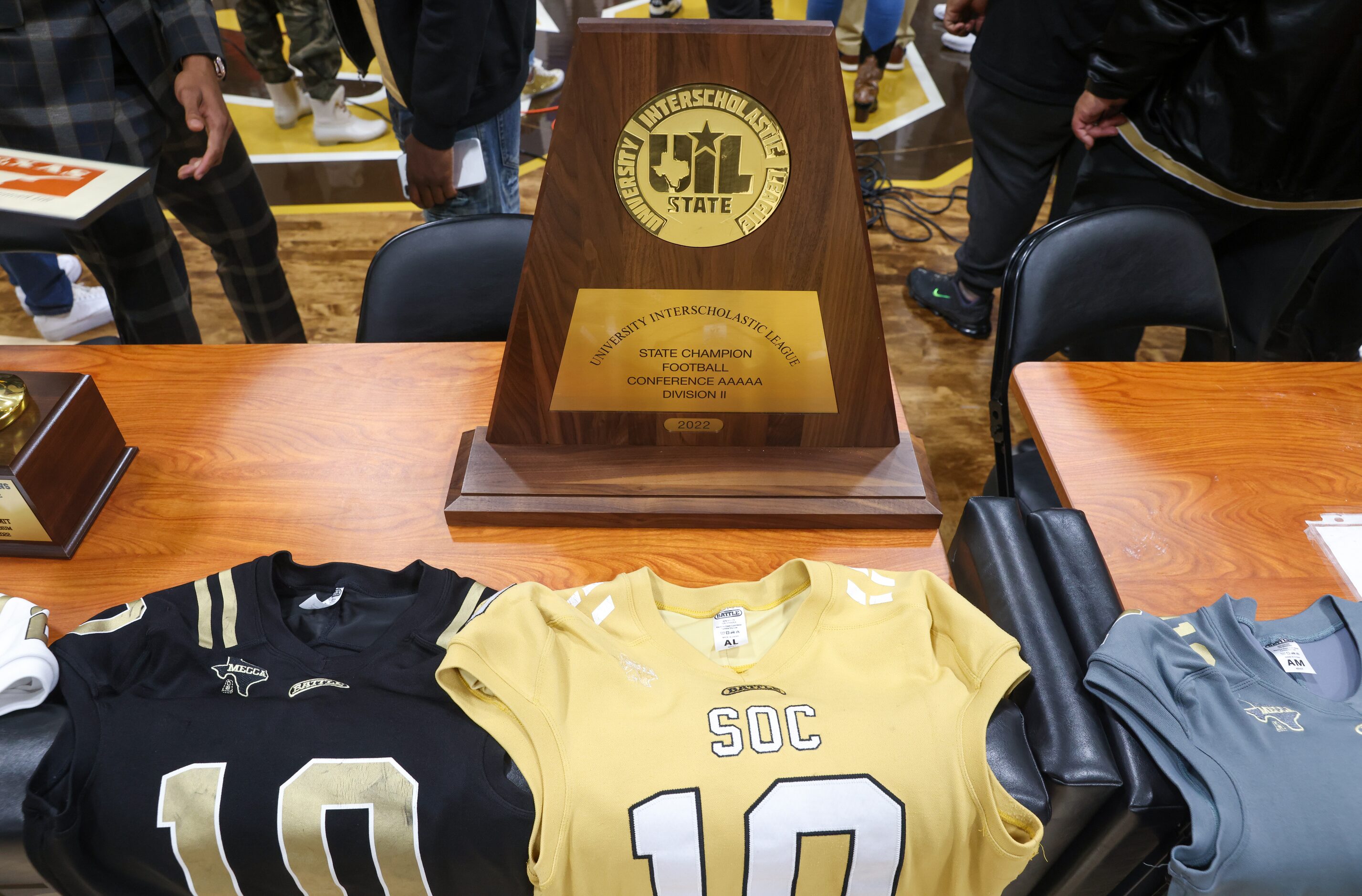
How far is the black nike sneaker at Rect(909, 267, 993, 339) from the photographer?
8.64 ft

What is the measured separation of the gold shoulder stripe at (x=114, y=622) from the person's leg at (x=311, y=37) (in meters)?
2.89

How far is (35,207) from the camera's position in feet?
3.23

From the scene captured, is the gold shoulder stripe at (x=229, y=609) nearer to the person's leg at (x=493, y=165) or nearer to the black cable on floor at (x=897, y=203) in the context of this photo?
the person's leg at (x=493, y=165)

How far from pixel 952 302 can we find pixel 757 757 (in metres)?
2.25

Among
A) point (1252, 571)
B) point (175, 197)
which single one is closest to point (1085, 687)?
point (1252, 571)

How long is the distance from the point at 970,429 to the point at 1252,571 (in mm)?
1335

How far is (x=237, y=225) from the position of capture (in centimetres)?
198

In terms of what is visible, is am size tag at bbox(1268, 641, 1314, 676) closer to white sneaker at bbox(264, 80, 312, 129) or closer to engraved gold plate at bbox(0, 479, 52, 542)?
engraved gold plate at bbox(0, 479, 52, 542)

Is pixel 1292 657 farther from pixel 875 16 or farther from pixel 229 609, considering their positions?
pixel 875 16

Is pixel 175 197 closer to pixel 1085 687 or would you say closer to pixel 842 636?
pixel 842 636

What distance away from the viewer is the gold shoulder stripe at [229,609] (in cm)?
85

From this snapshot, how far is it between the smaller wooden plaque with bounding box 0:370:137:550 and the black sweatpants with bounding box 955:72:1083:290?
202 cm

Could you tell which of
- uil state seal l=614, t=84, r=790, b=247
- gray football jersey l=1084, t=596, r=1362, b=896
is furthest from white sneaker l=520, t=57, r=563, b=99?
gray football jersey l=1084, t=596, r=1362, b=896

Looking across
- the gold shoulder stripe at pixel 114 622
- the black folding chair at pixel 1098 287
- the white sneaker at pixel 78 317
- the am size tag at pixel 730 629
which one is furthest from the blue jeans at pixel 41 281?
the black folding chair at pixel 1098 287
